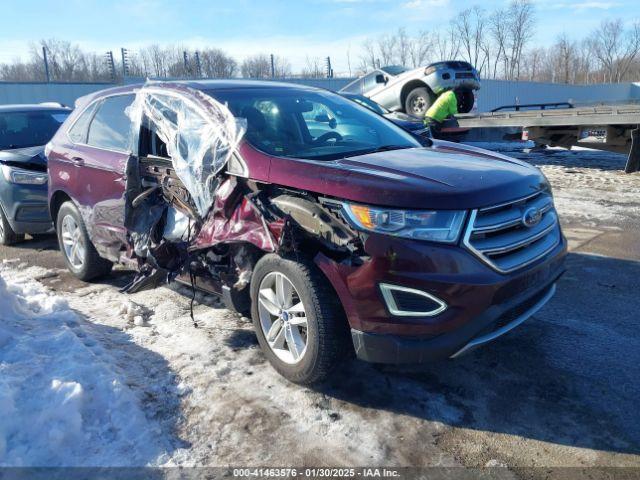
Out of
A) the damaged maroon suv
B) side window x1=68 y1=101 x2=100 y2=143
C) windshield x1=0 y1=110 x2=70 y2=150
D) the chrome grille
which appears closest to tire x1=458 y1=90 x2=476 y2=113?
windshield x1=0 y1=110 x2=70 y2=150

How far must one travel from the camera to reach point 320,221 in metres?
2.90

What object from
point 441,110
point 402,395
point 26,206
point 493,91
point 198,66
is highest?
point 198,66

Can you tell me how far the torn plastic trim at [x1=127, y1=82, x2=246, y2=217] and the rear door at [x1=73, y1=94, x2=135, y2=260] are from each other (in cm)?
35

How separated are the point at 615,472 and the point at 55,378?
3.03 meters

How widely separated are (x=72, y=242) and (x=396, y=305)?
394 cm

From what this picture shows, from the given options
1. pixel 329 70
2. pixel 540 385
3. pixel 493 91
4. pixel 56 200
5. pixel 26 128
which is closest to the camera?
pixel 540 385

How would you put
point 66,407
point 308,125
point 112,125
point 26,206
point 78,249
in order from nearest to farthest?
1. point 66,407
2. point 308,125
3. point 112,125
4. point 78,249
5. point 26,206

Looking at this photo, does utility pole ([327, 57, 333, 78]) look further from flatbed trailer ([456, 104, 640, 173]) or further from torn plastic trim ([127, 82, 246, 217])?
torn plastic trim ([127, 82, 246, 217])

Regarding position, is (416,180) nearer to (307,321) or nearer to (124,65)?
(307,321)

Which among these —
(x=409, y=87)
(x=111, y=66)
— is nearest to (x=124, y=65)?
(x=111, y=66)

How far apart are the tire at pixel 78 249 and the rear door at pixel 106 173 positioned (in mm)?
215

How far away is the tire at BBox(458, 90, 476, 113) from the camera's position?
14.8m

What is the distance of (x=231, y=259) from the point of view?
3.66 metres

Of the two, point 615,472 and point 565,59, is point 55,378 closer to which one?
point 615,472
